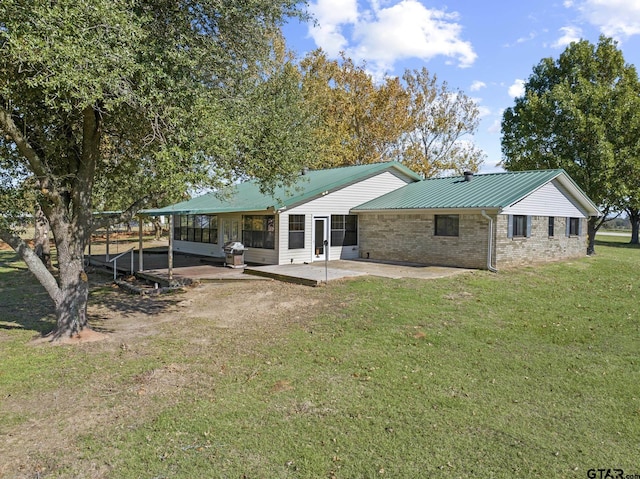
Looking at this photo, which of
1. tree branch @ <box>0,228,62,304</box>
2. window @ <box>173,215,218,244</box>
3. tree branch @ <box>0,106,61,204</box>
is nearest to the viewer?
tree branch @ <box>0,106,61,204</box>

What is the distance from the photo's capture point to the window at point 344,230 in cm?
1923

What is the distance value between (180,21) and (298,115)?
10.2 ft

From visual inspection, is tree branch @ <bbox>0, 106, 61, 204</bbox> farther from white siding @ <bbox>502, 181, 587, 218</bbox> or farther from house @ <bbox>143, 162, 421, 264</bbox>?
white siding @ <bbox>502, 181, 587, 218</bbox>

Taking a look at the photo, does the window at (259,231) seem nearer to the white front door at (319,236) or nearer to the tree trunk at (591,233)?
the white front door at (319,236)

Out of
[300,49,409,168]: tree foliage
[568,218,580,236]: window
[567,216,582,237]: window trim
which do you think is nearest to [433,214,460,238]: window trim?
[567,216,582,237]: window trim

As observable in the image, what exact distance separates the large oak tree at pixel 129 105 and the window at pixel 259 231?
8.21m

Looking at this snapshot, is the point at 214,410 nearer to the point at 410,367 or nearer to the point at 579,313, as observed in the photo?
the point at 410,367

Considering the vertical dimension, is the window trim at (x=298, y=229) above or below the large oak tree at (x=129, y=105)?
below

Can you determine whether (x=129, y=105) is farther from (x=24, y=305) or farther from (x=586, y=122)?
(x=586, y=122)

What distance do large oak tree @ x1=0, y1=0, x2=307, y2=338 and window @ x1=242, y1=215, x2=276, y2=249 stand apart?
821 cm

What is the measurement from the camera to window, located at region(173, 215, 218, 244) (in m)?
21.7

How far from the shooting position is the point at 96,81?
19.0 feet

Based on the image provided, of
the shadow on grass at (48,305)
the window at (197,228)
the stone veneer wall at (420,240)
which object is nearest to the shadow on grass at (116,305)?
the shadow on grass at (48,305)

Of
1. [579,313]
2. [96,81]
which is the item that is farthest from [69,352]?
[579,313]
